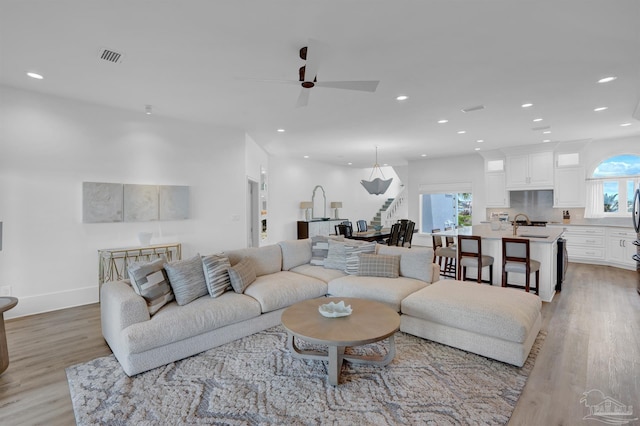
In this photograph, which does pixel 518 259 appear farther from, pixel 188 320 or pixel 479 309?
pixel 188 320

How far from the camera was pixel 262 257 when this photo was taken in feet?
13.9

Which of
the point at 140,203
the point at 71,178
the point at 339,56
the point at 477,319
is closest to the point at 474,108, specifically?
the point at 339,56

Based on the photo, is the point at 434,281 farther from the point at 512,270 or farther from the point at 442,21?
the point at 442,21

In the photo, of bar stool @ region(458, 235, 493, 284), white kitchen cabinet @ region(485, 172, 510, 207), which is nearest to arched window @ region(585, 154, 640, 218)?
white kitchen cabinet @ region(485, 172, 510, 207)

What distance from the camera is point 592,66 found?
333cm

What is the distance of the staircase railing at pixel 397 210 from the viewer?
11.9 m

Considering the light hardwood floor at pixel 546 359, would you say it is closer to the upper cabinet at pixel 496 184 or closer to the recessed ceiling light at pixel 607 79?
the recessed ceiling light at pixel 607 79

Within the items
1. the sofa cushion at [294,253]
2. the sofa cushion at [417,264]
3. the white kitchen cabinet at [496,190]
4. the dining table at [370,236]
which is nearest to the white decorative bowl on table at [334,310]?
the sofa cushion at [417,264]

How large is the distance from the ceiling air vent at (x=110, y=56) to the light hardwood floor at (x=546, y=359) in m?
2.85

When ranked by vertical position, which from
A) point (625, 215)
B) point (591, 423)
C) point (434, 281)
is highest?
point (625, 215)

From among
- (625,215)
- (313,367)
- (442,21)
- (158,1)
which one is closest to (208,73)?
(158,1)

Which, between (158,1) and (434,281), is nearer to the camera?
(158,1)

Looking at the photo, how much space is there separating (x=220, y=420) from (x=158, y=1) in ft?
9.54

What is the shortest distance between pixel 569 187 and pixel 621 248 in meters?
1.72
